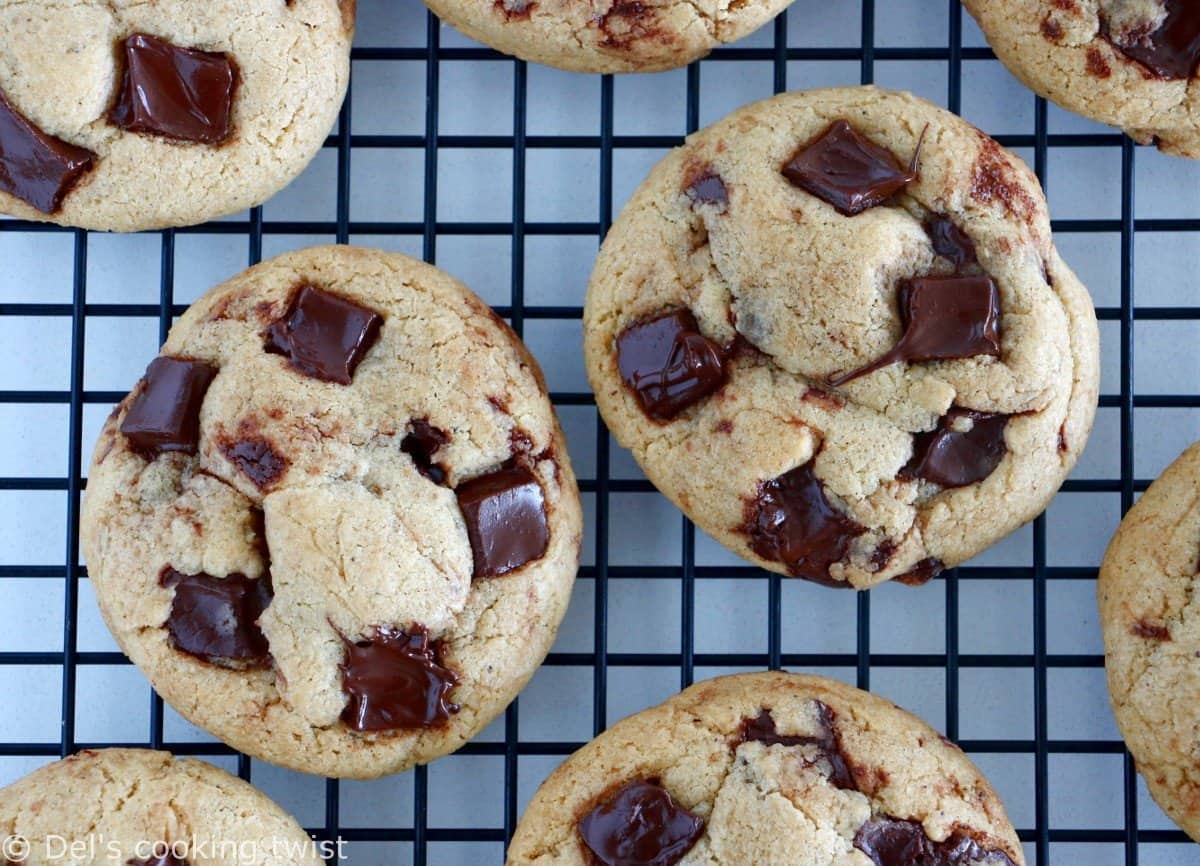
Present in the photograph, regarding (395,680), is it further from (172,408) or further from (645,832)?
(172,408)

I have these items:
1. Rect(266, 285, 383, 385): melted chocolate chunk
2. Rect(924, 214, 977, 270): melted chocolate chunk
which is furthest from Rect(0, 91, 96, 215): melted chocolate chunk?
Rect(924, 214, 977, 270): melted chocolate chunk

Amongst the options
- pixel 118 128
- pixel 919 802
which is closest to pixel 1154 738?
pixel 919 802

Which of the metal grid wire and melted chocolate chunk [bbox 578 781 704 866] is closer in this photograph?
melted chocolate chunk [bbox 578 781 704 866]

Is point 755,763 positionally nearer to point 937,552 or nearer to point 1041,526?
point 937,552

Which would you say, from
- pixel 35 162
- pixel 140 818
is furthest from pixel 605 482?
pixel 35 162

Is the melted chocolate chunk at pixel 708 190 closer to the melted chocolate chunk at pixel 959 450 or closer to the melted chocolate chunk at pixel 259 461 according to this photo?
the melted chocolate chunk at pixel 959 450

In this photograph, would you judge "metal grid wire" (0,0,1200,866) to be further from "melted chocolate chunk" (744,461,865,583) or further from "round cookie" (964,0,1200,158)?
"melted chocolate chunk" (744,461,865,583)

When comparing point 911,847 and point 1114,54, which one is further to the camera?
point 1114,54
